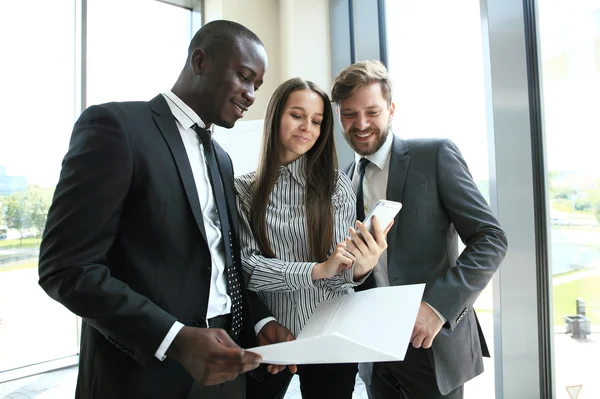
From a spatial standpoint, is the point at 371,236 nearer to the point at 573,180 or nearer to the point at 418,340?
the point at 418,340

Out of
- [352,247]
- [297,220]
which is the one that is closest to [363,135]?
[297,220]

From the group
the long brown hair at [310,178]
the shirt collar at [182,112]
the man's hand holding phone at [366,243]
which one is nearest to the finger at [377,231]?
the man's hand holding phone at [366,243]

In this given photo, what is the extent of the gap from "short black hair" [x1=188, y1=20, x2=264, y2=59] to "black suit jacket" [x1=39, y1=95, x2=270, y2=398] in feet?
0.69

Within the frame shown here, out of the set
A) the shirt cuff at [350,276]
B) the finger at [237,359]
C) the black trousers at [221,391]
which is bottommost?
the black trousers at [221,391]

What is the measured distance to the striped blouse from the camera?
115cm

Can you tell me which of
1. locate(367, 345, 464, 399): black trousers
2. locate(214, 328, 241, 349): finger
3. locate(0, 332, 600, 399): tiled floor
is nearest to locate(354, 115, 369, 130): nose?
locate(367, 345, 464, 399): black trousers

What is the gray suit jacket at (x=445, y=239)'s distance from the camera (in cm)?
118

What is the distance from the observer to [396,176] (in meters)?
1.35

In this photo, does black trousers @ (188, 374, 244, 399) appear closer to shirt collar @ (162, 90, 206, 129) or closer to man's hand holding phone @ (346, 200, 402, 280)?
man's hand holding phone @ (346, 200, 402, 280)

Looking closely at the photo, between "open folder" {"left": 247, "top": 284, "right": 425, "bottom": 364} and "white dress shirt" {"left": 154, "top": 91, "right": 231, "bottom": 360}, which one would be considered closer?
"open folder" {"left": 247, "top": 284, "right": 425, "bottom": 364}

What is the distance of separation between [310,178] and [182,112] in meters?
0.47

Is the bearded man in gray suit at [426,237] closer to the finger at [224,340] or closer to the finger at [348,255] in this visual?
the finger at [348,255]

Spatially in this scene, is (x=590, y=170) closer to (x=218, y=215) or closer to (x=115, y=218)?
(x=218, y=215)

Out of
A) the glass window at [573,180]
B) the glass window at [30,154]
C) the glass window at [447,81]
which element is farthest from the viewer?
the glass window at [30,154]
